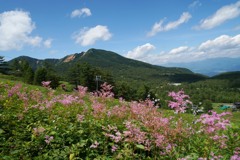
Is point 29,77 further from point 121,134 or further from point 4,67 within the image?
point 121,134

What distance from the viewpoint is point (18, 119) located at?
7855mm

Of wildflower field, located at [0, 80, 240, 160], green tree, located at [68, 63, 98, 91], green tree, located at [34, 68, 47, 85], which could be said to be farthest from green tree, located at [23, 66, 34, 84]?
wildflower field, located at [0, 80, 240, 160]

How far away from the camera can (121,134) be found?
4820mm

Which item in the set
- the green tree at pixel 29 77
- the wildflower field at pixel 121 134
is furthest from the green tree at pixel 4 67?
the wildflower field at pixel 121 134

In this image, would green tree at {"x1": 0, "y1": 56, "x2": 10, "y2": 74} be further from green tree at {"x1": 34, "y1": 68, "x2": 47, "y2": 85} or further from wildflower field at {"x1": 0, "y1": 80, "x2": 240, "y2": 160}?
wildflower field at {"x1": 0, "y1": 80, "x2": 240, "y2": 160}

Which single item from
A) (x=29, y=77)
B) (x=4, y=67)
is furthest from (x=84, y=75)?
(x=4, y=67)

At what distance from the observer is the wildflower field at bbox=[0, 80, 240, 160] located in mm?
4566

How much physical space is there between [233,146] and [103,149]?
2793mm

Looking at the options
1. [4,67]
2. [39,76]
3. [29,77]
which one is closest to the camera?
[39,76]

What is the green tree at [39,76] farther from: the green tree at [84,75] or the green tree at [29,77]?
the green tree at [84,75]

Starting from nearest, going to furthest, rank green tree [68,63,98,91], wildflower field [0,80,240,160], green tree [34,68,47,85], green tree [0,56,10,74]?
1. wildflower field [0,80,240,160]
2. green tree [34,68,47,85]
3. green tree [68,63,98,91]
4. green tree [0,56,10,74]

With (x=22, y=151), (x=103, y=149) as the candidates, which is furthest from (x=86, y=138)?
(x=22, y=151)

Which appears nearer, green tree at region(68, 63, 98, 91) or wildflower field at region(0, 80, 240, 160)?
wildflower field at region(0, 80, 240, 160)

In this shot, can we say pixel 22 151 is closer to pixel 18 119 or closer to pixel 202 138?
pixel 18 119
